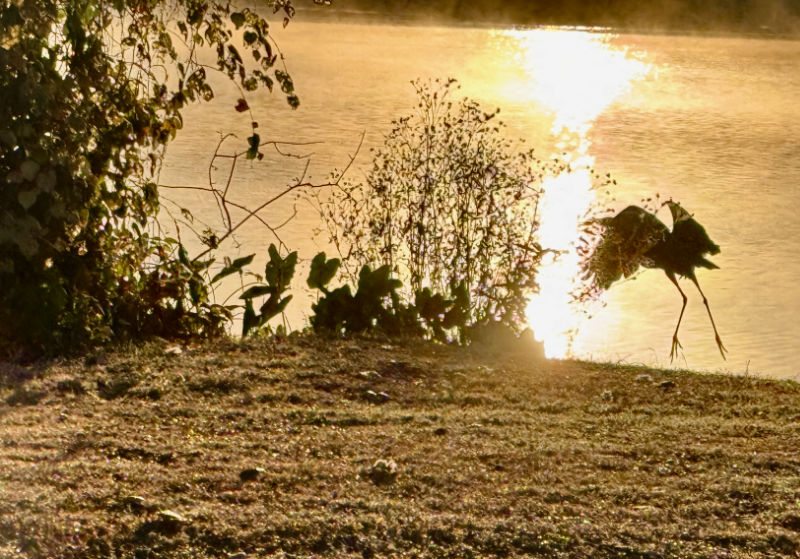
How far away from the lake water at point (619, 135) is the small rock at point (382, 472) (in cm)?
245

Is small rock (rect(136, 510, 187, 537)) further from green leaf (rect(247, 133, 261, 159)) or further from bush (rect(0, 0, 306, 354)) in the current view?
green leaf (rect(247, 133, 261, 159))

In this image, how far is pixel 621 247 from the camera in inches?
238

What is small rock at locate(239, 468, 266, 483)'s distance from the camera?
11.3 feet

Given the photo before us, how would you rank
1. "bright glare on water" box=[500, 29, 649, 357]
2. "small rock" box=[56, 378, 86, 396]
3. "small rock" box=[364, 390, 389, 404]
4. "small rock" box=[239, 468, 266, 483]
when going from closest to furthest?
"small rock" box=[239, 468, 266, 483] < "small rock" box=[56, 378, 86, 396] < "small rock" box=[364, 390, 389, 404] < "bright glare on water" box=[500, 29, 649, 357]

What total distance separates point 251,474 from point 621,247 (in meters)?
3.08

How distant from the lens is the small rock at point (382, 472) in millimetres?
3463

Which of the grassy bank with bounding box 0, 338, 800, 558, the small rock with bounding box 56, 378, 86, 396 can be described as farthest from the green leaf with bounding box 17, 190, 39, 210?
the small rock with bounding box 56, 378, 86, 396

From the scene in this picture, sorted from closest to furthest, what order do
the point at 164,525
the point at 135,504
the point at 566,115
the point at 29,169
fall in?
the point at 164,525
the point at 135,504
the point at 29,169
the point at 566,115

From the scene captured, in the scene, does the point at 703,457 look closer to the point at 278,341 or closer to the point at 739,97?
the point at 278,341

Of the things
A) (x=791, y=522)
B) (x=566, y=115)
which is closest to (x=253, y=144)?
(x=791, y=522)

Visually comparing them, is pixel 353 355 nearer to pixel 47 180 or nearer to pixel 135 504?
pixel 47 180

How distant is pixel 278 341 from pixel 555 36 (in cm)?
1685

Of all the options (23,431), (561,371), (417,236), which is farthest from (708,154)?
(23,431)

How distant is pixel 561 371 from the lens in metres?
5.13
